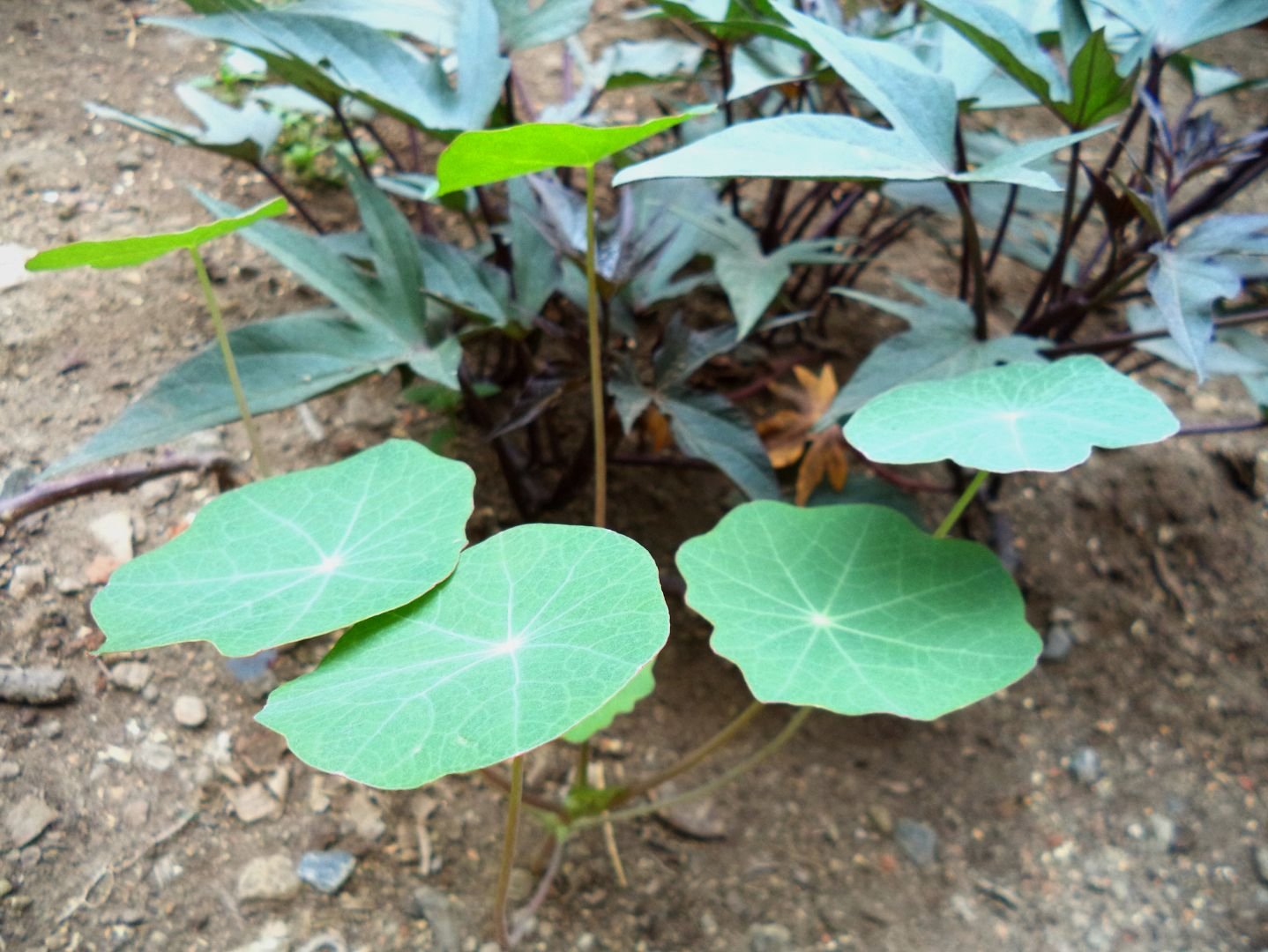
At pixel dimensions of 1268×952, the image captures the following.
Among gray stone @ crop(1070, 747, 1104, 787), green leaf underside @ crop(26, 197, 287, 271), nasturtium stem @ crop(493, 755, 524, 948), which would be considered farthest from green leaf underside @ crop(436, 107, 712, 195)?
gray stone @ crop(1070, 747, 1104, 787)

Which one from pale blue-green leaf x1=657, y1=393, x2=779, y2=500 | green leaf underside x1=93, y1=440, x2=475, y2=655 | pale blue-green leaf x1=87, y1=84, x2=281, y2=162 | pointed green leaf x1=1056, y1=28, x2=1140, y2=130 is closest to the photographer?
green leaf underside x1=93, y1=440, x2=475, y2=655

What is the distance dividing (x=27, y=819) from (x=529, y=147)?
0.90 m

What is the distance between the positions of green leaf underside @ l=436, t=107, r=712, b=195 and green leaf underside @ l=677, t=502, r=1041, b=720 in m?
0.42

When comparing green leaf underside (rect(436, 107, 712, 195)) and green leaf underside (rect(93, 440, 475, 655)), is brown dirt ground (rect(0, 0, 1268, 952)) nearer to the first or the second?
green leaf underside (rect(93, 440, 475, 655))

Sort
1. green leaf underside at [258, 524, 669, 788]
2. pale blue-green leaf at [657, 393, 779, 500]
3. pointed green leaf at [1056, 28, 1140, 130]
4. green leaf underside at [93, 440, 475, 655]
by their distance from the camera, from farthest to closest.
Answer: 1. pale blue-green leaf at [657, 393, 779, 500]
2. pointed green leaf at [1056, 28, 1140, 130]
3. green leaf underside at [93, 440, 475, 655]
4. green leaf underside at [258, 524, 669, 788]

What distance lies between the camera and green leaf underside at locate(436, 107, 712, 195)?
0.71 metres

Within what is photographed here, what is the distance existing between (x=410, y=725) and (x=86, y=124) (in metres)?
1.55

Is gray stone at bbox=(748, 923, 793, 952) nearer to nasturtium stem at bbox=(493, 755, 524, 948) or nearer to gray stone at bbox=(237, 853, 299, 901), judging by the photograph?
nasturtium stem at bbox=(493, 755, 524, 948)

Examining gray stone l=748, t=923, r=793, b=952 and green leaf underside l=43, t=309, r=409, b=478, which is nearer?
green leaf underside l=43, t=309, r=409, b=478

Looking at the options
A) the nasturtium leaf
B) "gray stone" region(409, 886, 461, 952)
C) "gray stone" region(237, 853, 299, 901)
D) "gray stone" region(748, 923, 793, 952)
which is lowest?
"gray stone" region(748, 923, 793, 952)

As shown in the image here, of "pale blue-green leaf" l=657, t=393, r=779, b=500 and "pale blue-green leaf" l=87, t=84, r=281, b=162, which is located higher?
"pale blue-green leaf" l=87, t=84, r=281, b=162

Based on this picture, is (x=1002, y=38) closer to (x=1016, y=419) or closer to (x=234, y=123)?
(x=1016, y=419)

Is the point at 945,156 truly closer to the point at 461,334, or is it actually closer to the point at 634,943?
the point at 461,334

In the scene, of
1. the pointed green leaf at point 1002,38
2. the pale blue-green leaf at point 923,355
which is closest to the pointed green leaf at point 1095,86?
the pointed green leaf at point 1002,38
